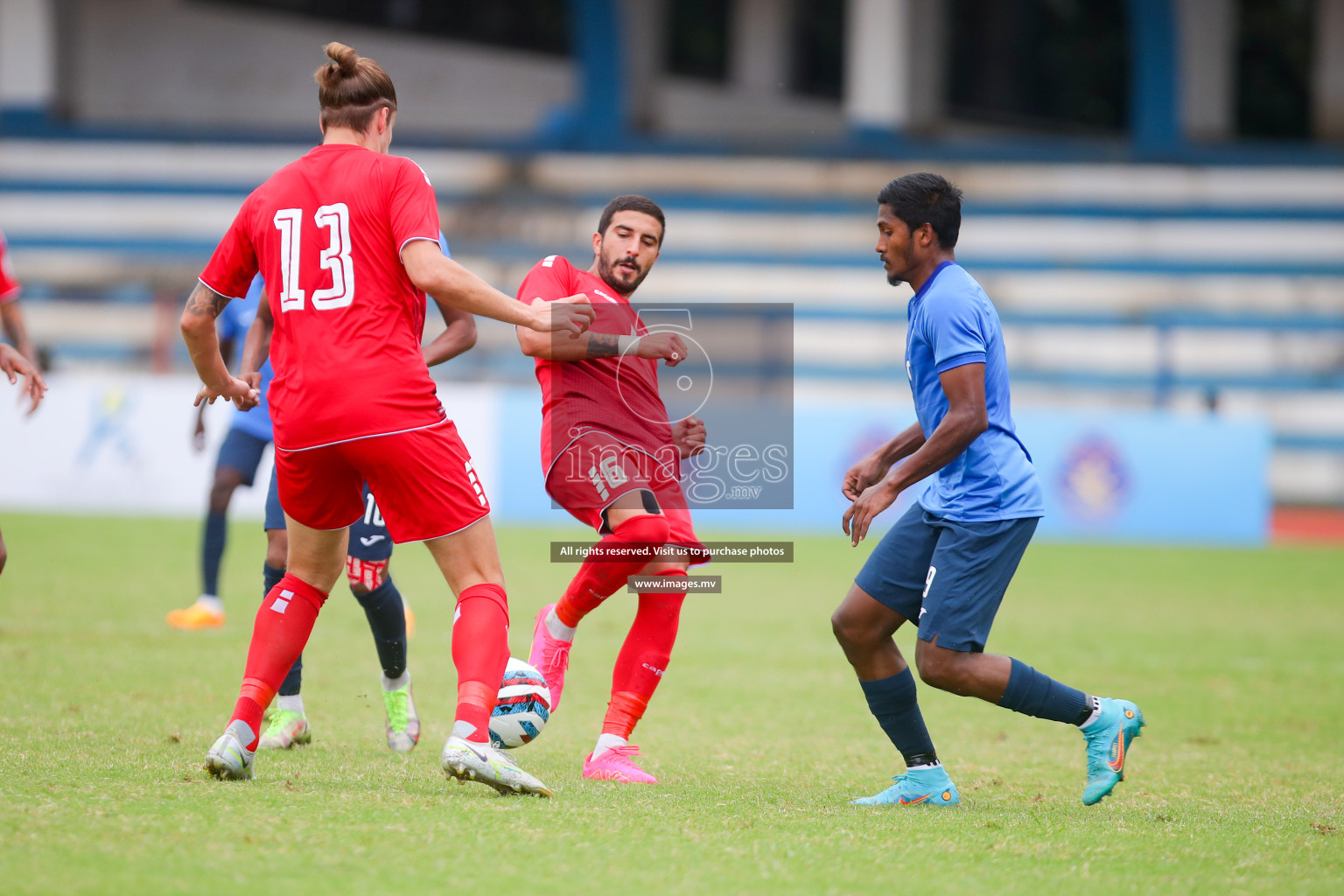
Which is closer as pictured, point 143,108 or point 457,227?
point 457,227

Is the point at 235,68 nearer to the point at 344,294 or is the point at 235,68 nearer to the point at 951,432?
the point at 344,294

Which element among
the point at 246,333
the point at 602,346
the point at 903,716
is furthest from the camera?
the point at 246,333

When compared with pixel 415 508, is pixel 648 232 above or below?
above

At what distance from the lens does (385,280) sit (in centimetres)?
383

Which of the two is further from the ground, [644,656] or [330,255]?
[330,255]

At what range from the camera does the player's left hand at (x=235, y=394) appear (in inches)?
163

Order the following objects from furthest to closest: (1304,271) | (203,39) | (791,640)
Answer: (203,39), (1304,271), (791,640)

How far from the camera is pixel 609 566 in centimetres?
470

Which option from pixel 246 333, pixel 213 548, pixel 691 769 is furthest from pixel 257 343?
pixel 213 548

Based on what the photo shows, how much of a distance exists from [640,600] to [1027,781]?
1.57m

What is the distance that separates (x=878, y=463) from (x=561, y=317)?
1.27m

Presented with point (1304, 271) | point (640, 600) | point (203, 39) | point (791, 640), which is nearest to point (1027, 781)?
point (640, 600)

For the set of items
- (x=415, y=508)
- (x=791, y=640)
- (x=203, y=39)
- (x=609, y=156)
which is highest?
(x=203, y=39)

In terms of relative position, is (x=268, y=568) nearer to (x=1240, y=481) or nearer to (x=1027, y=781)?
(x=1027, y=781)
